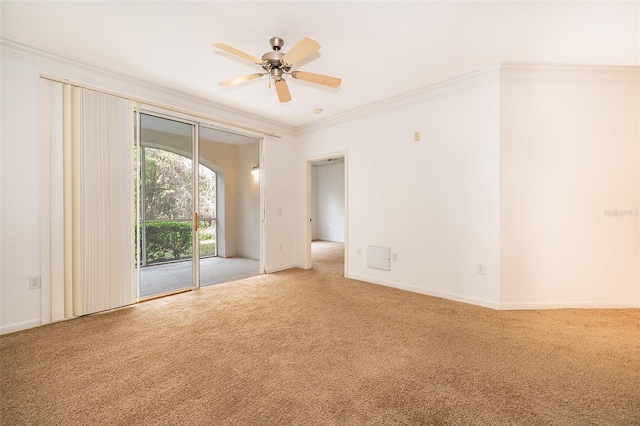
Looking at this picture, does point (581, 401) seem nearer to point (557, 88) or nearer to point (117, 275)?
point (557, 88)

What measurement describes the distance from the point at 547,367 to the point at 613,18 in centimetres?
298

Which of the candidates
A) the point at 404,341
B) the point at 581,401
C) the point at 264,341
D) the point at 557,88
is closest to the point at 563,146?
the point at 557,88

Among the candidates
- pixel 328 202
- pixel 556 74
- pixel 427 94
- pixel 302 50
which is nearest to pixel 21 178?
pixel 302 50

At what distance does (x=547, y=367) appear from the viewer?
1.98m

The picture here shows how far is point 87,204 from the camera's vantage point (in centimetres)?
294

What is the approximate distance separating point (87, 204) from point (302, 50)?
288 centimetres

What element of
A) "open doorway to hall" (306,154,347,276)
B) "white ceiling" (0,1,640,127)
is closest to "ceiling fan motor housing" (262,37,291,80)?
"white ceiling" (0,1,640,127)

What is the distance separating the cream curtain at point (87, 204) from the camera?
277cm

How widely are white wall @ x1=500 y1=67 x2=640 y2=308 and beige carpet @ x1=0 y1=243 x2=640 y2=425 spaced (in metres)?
0.38

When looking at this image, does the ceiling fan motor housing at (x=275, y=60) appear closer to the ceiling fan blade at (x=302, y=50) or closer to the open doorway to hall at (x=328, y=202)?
the ceiling fan blade at (x=302, y=50)

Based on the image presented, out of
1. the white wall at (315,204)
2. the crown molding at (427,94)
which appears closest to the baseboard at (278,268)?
the crown molding at (427,94)

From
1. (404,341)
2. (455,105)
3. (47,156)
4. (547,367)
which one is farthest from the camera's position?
(455,105)

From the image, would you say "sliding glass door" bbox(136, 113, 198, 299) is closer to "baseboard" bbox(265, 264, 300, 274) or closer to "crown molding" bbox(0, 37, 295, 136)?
"crown molding" bbox(0, 37, 295, 136)

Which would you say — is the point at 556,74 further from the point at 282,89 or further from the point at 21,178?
the point at 21,178
